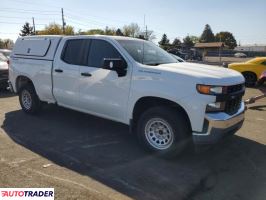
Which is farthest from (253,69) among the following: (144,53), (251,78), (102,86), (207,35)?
(207,35)

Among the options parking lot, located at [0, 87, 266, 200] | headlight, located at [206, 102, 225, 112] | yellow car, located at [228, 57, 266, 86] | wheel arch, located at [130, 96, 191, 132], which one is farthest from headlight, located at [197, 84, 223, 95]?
yellow car, located at [228, 57, 266, 86]

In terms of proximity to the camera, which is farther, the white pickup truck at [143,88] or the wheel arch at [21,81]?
the wheel arch at [21,81]

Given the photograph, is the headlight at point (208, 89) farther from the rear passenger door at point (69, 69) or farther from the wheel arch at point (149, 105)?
the rear passenger door at point (69, 69)

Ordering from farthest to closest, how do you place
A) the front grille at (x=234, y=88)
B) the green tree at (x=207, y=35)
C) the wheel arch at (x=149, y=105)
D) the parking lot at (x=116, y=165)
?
the green tree at (x=207, y=35)
the wheel arch at (x=149, y=105)
the front grille at (x=234, y=88)
the parking lot at (x=116, y=165)

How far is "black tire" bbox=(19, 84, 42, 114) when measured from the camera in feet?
25.6

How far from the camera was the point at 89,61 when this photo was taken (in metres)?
6.31

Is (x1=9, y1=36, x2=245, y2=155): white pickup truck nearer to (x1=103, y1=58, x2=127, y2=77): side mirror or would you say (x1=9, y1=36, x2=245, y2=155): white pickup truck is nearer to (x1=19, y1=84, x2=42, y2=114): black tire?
(x1=103, y1=58, x2=127, y2=77): side mirror

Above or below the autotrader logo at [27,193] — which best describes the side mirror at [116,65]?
above

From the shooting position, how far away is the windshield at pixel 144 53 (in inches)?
229

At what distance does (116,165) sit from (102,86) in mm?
1575

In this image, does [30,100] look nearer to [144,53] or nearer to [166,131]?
[144,53]

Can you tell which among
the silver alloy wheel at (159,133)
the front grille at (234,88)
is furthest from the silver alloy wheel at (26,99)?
the front grille at (234,88)

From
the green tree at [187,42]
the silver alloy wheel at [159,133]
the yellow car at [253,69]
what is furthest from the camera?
the green tree at [187,42]

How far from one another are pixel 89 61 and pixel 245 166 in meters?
3.33
